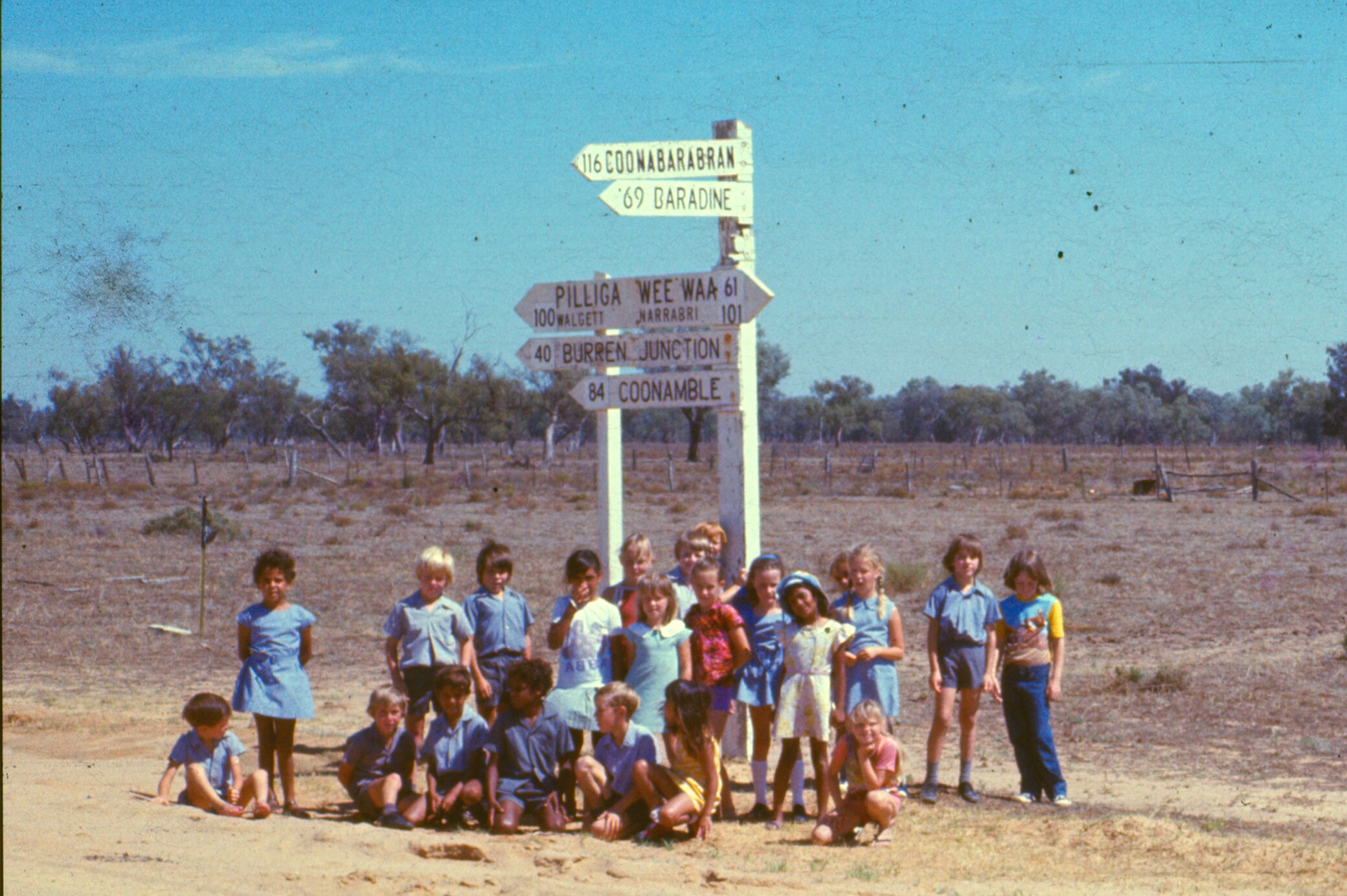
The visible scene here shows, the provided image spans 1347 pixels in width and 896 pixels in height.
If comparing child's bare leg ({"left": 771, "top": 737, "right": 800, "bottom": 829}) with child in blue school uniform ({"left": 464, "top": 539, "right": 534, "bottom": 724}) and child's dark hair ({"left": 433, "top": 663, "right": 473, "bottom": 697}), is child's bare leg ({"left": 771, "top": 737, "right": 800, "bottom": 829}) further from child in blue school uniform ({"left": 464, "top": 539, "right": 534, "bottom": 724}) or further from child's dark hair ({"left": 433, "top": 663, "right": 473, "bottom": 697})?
child's dark hair ({"left": 433, "top": 663, "right": 473, "bottom": 697})

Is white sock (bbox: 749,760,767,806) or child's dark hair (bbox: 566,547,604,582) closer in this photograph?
white sock (bbox: 749,760,767,806)

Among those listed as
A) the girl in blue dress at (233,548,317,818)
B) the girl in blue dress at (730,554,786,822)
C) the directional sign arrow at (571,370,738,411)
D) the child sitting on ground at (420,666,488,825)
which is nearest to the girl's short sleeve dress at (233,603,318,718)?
the girl in blue dress at (233,548,317,818)

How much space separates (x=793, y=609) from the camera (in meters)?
6.67

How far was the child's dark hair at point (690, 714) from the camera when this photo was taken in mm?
6250

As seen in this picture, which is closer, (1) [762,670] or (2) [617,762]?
(2) [617,762]

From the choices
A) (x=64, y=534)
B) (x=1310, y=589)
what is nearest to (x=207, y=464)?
(x=64, y=534)

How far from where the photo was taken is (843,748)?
20.9ft

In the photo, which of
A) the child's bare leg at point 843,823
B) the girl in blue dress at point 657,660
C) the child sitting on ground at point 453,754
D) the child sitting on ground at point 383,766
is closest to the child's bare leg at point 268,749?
the child sitting on ground at point 383,766

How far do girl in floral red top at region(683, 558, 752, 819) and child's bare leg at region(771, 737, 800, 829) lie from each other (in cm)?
23

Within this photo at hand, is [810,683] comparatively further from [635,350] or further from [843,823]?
[635,350]

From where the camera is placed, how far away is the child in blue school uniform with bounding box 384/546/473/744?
682 centimetres

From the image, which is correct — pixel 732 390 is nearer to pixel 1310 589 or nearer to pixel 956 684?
pixel 956 684

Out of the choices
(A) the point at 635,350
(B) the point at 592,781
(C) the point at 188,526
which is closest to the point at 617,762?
(B) the point at 592,781

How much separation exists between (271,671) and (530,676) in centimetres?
135
